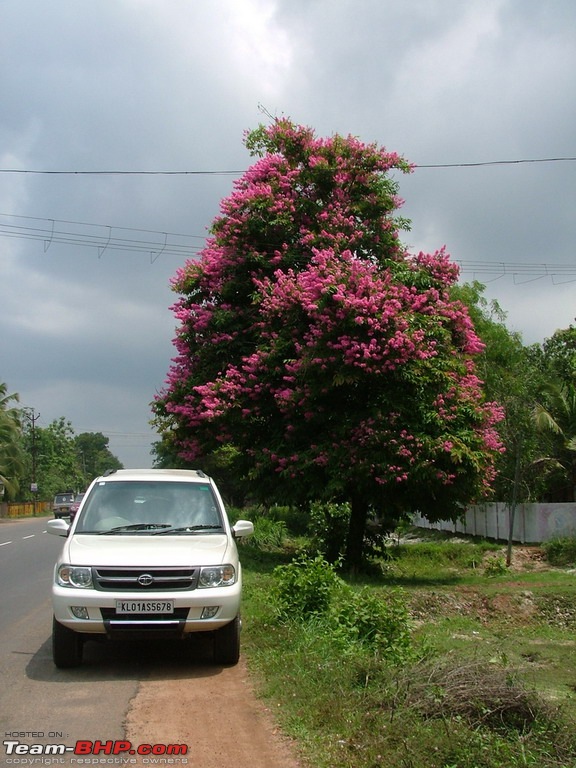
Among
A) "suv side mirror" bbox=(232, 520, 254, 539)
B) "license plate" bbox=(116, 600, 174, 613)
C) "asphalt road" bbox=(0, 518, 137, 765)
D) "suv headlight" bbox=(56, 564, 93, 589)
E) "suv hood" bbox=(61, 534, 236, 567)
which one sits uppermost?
"suv side mirror" bbox=(232, 520, 254, 539)

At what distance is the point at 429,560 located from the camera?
25188mm

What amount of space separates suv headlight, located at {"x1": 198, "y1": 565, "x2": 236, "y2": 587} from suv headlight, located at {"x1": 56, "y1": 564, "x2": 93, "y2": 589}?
3.28ft

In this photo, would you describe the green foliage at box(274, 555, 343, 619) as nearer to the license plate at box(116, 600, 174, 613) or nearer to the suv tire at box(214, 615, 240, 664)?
the suv tire at box(214, 615, 240, 664)

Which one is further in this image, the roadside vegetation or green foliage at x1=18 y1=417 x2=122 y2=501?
green foliage at x1=18 y1=417 x2=122 y2=501

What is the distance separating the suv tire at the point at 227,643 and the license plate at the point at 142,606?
2.34 feet

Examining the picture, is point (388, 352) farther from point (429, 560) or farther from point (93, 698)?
point (429, 560)

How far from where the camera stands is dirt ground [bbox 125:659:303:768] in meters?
4.86

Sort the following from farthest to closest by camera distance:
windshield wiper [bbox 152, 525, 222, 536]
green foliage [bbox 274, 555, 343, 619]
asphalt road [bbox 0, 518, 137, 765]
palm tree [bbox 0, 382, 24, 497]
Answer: palm tree [bbox 0, 382, 24, 497]
green foliage [bbox 274, 555, 343, 619]
windshield wiper [bbox 152, 525, 222, 536]
asphalt road [bbox 0, 518, 137, 765]

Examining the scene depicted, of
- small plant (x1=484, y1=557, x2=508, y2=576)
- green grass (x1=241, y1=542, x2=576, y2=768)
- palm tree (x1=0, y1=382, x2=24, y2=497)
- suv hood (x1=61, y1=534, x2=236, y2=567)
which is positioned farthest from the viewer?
palm tree (x1=0, y1=382, x2=24, y2=497)

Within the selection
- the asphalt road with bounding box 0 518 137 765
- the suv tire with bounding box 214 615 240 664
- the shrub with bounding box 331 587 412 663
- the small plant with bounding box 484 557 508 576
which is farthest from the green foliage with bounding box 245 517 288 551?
the suv tire with bounding box 214 615 240 664

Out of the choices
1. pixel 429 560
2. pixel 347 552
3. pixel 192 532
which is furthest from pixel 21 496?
pixel 192 532

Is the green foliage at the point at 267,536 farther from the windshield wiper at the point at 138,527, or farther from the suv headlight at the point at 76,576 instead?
the suv headlight at the point at 76,576

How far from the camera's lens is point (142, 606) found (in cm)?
666

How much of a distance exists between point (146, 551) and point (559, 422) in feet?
79.1
